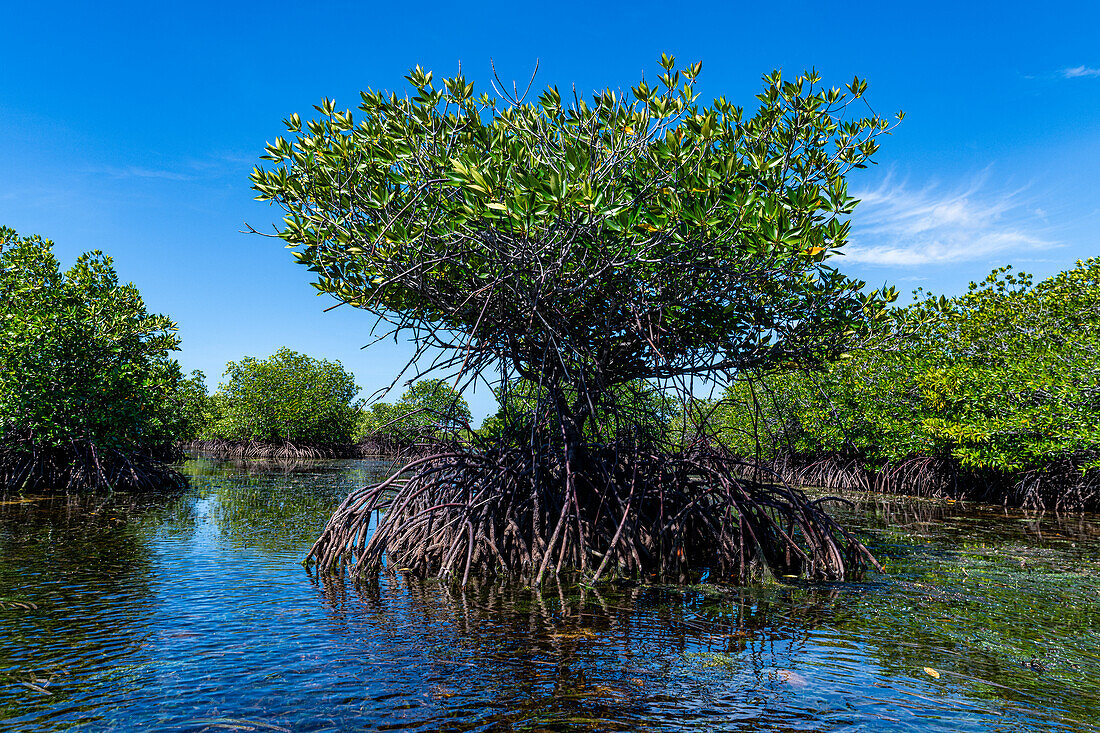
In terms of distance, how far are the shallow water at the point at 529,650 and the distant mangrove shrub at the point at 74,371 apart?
7599 mm

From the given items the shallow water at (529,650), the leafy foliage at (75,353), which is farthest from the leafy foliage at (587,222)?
the leafy foliage at (75,353)

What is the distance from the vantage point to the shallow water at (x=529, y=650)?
381 cm

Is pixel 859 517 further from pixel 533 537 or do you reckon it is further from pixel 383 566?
pixel 383 566

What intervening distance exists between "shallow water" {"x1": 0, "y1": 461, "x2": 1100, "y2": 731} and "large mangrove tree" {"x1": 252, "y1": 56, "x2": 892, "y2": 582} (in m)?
0.95

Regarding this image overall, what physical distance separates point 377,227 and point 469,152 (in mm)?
1508

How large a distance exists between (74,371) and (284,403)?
26.9m

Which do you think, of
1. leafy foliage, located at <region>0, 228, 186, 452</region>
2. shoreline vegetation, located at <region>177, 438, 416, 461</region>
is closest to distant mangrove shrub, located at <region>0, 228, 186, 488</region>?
leafy foliage, located at <region>0, 228, 186, 452</region>

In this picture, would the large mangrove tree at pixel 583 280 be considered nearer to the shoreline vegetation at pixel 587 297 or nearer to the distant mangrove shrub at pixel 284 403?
the shoreline vegetation at pixel 587 297

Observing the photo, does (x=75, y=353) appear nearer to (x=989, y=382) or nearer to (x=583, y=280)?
(x=583, y=280)

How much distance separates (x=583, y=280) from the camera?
711cm

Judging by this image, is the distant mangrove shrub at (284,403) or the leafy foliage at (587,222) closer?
the leafy foliage at (587,222)

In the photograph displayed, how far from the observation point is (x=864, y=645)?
517 centimetres

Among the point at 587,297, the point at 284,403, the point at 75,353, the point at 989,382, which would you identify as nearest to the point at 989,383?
the point at 989,382

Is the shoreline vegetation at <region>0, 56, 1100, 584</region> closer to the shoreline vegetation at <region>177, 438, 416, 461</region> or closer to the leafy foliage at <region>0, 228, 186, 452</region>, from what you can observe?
the leafy foliage at <region>0, 228, 186, 452</region>
